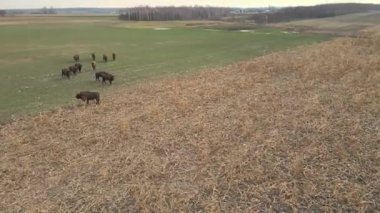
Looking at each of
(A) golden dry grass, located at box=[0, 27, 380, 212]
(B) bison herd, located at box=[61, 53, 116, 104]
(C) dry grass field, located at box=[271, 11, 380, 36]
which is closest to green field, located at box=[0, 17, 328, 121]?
(B) bison herd, located at box=[61, 53, 116, 104]

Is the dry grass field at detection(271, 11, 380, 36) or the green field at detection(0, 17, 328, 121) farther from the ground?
the dry grass field at detection(271, 11, 380, 36)

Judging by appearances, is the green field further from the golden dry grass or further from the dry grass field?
the dry grass field

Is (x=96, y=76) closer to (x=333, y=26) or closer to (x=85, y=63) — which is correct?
(x=85, y=63)

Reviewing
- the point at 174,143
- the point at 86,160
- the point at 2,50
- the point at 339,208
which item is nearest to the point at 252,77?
the point at 174,143

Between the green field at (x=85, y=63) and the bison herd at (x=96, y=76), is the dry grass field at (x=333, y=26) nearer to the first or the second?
the green field at (x=85, y=63)

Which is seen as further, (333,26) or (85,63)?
(333,26)

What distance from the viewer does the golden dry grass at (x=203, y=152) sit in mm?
9203

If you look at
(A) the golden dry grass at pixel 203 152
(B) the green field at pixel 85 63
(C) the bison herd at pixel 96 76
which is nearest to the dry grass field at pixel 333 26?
(B) the green field at pixel 85 63

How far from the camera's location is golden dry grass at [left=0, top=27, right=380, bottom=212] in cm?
920

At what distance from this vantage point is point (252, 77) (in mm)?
23312

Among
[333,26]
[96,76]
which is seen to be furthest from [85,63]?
[333,26]

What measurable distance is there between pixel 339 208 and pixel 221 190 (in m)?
2.55

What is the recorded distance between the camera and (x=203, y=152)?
11.7 metres

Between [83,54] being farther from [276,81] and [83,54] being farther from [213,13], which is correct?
[213,13]
